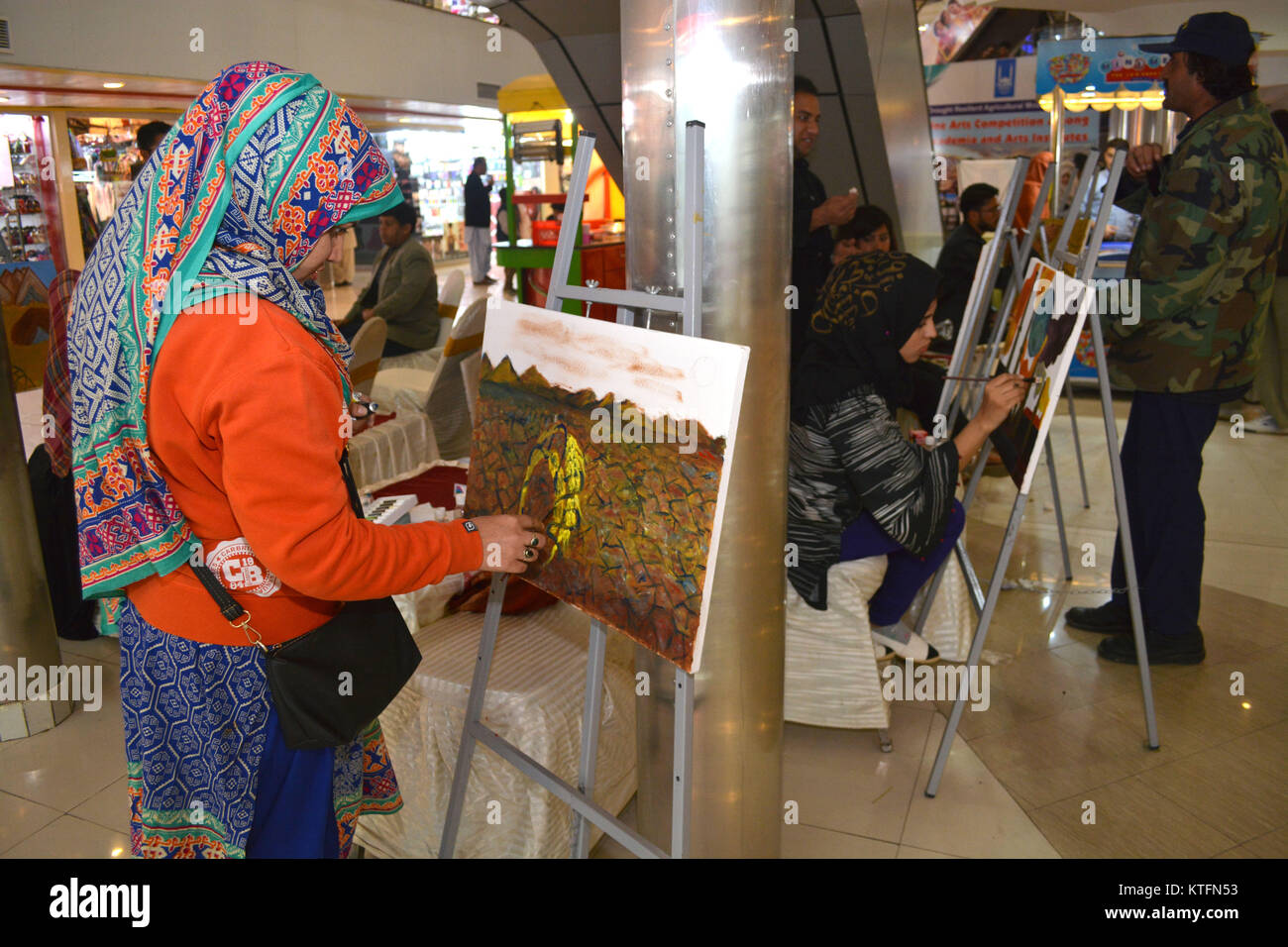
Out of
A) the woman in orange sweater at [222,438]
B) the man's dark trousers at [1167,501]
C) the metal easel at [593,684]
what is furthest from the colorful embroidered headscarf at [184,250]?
the man's dark trousers at [1167,501]

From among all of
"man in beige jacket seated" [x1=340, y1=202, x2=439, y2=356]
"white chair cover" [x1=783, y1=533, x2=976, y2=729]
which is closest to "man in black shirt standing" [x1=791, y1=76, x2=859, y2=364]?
"white chair cover" [x1=783, y1=533, x2=976, y2=729]

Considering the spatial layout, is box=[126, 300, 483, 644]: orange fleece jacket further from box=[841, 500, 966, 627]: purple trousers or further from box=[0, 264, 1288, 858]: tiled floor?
box=[841, 500, 966, 627]: purple trousers

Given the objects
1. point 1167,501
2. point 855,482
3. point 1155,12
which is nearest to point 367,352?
point 855,482

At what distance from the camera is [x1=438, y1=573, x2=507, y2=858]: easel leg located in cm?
202

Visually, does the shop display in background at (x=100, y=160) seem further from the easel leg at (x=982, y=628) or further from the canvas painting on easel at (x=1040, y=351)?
the easel leg at (x=982, y=628)

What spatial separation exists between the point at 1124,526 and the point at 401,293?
3.98 metres

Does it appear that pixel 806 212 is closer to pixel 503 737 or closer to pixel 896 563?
pixel 896 563

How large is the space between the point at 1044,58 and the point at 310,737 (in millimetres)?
10421

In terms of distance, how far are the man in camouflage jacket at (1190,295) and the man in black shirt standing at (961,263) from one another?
2199mm

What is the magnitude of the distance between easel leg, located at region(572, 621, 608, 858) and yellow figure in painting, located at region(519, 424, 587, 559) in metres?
0.21

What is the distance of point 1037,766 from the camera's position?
9.28ft

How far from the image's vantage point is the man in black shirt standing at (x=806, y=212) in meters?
3.76
